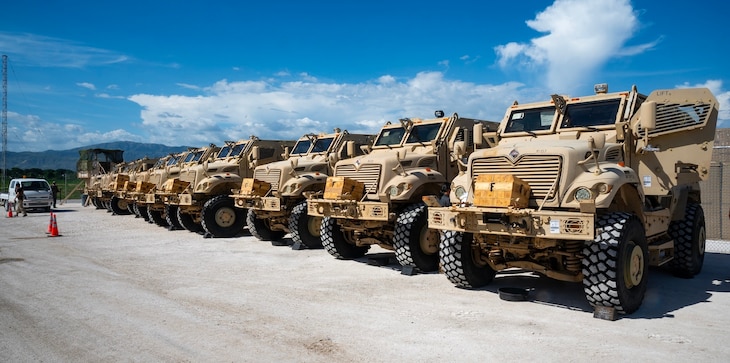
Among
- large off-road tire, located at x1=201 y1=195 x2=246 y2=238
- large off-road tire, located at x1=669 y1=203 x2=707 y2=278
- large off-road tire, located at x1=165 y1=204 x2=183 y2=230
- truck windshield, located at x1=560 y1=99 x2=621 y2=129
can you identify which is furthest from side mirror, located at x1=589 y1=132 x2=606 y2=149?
large off-road tire, located at x1=165 y1=204 x2=183 y2=230

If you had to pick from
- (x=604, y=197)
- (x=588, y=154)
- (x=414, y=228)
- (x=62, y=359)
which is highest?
(x=588, y=154)

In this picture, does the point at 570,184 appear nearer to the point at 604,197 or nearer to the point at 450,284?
the point at 604,197

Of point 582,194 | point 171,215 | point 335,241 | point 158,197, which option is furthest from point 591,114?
point 158,197

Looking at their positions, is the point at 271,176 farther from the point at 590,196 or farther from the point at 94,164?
the point at 94,164

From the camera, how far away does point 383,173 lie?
921 cm

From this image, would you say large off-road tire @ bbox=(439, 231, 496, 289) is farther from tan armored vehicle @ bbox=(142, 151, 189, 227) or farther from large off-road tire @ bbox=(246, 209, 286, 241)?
tan armored vehicle @ bbox=(142, 151, 189, 227)

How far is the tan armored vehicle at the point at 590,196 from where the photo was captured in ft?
19.1

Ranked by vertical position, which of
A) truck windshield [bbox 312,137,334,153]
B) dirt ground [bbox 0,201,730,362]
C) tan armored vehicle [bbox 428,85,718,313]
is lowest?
dirt ground [bbox 0,201,730,362]

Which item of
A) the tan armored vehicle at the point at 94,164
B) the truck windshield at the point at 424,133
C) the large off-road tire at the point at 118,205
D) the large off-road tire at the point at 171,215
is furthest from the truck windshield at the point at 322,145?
the tan armored vehicle at the point at 94,164

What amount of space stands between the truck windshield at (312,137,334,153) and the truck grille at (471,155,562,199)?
291 inches

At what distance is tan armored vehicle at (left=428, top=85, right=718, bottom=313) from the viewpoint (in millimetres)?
5812

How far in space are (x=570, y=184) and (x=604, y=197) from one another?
1.34 ft

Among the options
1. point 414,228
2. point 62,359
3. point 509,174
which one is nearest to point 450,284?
point 414,228

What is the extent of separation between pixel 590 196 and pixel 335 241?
510 cm
